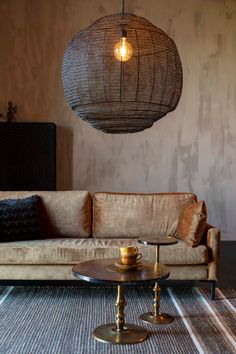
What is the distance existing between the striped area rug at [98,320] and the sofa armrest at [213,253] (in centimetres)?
22

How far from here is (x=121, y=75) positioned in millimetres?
2674

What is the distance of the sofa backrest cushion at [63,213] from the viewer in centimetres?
427

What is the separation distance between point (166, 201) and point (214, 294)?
1016mm

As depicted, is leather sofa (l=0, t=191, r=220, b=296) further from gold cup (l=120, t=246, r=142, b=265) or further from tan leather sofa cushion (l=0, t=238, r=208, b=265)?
gold cup (l=120, t=246, r=142, b=265)

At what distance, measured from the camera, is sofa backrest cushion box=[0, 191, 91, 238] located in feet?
14.0

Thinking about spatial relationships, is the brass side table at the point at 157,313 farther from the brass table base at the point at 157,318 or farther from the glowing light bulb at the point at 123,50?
the glowing light bulb at the point at 123,50

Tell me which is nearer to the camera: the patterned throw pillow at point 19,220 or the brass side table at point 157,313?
the brass side table at point 157,313

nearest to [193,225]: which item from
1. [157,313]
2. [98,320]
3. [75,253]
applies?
[157,313]

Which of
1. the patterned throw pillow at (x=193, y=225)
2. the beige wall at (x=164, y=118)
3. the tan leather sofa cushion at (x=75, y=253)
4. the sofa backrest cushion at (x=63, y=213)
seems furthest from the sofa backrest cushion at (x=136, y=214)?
the beige wall at (x=164, y=118)

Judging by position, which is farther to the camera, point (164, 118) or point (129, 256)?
point (164, 118)

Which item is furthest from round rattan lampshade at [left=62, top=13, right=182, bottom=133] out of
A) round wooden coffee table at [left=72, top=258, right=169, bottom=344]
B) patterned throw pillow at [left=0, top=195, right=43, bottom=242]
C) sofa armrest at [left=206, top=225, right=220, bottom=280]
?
patterned throw pillow at [left=0, top=195, right=43, bottom=242]

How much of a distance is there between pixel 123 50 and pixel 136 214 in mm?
1955

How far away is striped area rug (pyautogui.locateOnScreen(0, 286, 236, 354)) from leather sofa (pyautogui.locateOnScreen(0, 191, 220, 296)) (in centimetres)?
20

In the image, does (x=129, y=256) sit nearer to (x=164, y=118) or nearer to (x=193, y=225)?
(x=193, y=225)
